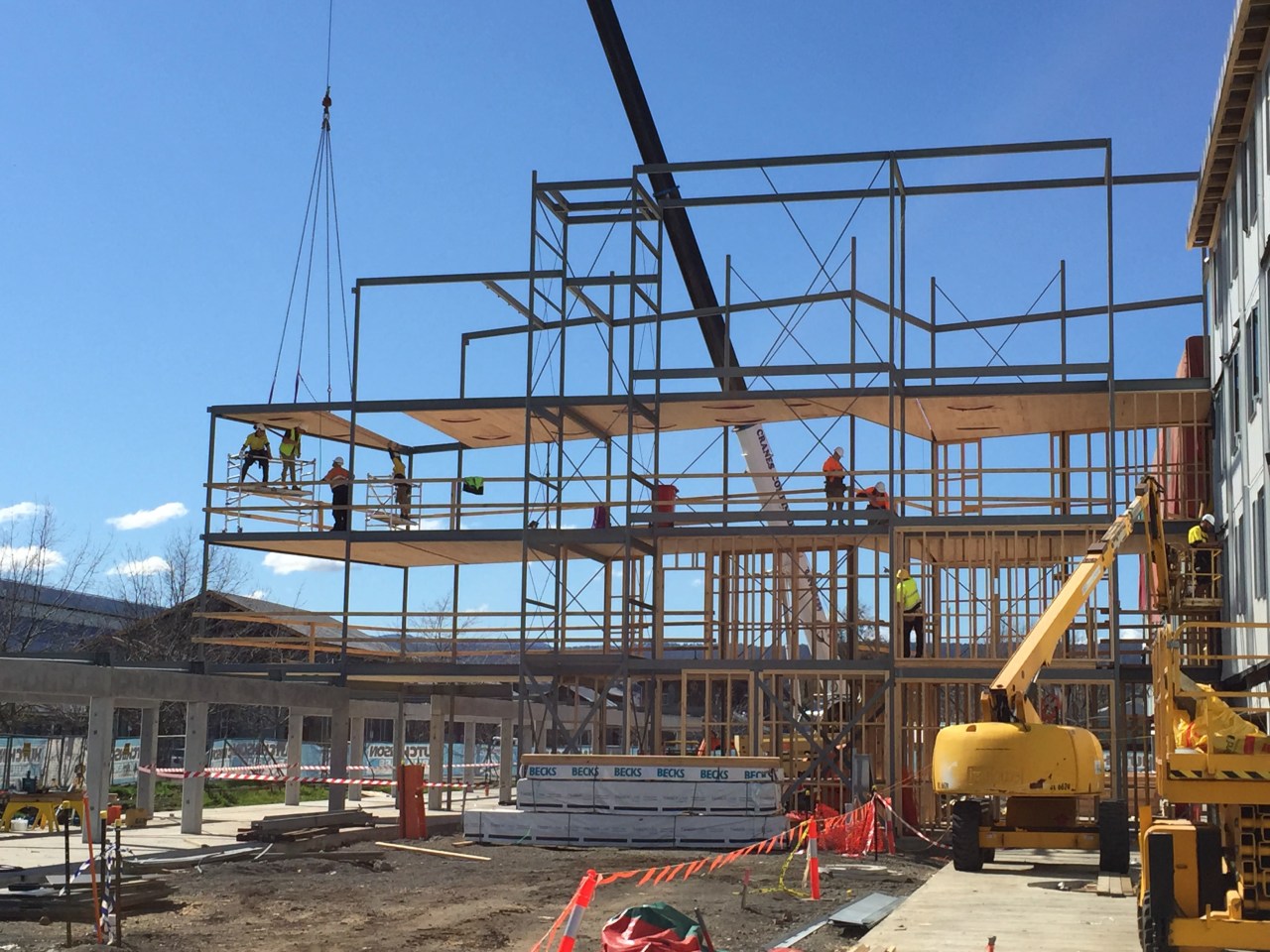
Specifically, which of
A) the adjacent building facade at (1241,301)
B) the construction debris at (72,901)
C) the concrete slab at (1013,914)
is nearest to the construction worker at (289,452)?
the construction debris at (72,901)

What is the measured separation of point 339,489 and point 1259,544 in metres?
19.2

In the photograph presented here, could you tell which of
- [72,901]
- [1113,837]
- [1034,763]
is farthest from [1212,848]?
[72,901]

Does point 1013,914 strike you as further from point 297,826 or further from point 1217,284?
point 1217,284

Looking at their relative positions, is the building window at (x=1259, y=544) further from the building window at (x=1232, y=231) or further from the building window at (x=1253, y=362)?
the building window at (x=1232, y=231)

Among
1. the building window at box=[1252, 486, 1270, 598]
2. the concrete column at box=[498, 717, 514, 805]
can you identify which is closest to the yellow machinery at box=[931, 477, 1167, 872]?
the building window at box=[1252, 486, 1270, 598]

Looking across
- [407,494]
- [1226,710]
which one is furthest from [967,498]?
[1226,710]

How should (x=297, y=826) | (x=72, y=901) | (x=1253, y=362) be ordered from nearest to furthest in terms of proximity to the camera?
(x=72, y=901) → (x=1253, y=362) → (x=297, y=826)

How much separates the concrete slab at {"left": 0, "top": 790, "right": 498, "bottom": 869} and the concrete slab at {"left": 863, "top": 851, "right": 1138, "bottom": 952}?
40.2 ft

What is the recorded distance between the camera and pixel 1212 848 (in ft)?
37.9

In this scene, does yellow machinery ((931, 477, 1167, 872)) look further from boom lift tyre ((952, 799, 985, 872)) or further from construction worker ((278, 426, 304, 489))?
construction worker ((278, 426, 304, 489))

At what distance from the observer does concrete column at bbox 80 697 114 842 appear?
2350cm

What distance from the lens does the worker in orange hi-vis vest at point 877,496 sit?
92.7ft

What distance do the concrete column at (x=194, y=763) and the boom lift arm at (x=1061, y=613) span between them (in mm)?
15231

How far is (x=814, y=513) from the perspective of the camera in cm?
2814
